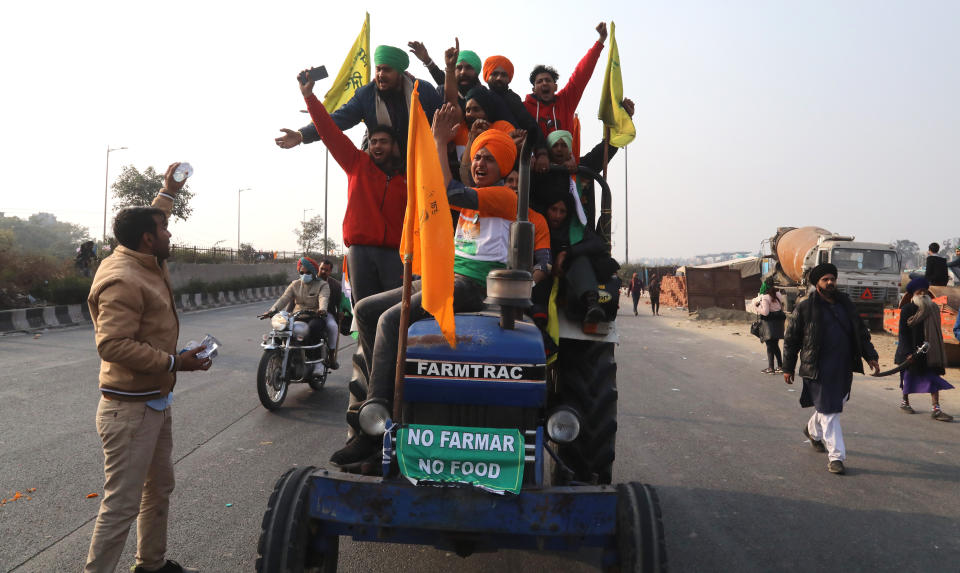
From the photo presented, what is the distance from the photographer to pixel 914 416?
8617mm

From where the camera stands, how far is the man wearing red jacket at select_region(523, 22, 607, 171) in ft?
20.1

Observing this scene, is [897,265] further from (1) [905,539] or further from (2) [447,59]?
(2) [447,59]

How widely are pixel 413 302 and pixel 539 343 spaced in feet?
2.50

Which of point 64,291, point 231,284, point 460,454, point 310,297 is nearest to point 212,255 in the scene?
point 231,284

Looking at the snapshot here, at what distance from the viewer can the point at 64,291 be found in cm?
1823

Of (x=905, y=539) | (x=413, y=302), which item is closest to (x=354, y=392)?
(x=413, y=302)

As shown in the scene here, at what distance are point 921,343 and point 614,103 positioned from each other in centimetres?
589

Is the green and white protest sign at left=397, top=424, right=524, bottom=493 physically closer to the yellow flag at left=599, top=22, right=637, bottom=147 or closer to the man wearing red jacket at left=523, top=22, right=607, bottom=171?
the yellow flag at left=599, top=22, right=637, bottom=147

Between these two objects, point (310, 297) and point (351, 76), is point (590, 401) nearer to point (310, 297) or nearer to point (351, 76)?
point (351, 76)

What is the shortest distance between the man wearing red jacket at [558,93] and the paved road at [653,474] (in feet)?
10.6

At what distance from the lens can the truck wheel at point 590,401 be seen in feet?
13.5

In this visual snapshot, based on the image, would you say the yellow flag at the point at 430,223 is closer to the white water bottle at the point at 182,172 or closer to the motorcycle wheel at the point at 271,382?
the white water bottle at the point at 182,172

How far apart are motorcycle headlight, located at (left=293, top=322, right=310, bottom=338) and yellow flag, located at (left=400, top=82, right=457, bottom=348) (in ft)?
19.0

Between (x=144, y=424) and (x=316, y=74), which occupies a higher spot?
(x=316, y=74)
